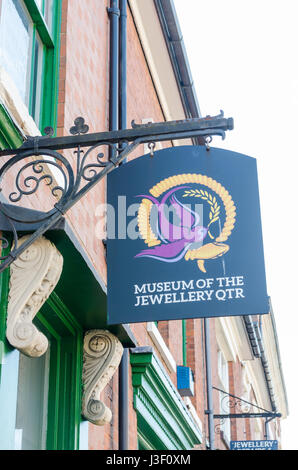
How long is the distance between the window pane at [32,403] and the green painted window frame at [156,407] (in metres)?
2.35

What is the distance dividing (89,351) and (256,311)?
6.48 feet

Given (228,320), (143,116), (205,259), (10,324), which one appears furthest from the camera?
(228,320)

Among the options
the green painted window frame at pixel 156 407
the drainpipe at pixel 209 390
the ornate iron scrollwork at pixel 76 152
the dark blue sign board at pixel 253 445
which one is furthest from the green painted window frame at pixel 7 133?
the dark blue sign board at pixel 253 445

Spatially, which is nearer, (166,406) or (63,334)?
(63,334)

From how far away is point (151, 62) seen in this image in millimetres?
10906

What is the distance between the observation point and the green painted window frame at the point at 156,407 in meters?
8.57

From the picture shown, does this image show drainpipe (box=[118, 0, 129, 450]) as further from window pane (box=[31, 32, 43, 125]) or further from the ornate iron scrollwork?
the ornate iron scrollwork

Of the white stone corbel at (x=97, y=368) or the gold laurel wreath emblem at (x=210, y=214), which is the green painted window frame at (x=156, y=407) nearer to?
the white stone corbel at (x=97, y=368)

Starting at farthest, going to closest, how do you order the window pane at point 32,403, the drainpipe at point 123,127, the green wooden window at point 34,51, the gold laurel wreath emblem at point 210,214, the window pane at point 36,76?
the drainpipe at point 123,127, the window pane at point 36,76, the green wooden window at point 34,51, the window pane at point 32,403, the gold laurel wreath emblem at point 210,214

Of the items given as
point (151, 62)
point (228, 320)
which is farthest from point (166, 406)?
point (228, 320)

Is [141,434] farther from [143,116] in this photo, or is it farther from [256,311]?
[256,311]

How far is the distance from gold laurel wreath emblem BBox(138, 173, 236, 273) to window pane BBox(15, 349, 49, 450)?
1.38 metres

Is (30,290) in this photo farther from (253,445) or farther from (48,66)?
(253,445)

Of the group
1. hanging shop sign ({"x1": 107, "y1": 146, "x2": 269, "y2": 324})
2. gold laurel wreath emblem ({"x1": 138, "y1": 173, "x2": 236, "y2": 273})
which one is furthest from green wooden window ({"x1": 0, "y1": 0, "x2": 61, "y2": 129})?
gold laurel wreath emblem ({"x1": 138, "y1": 173, "x2": 236, "y2": 273})
